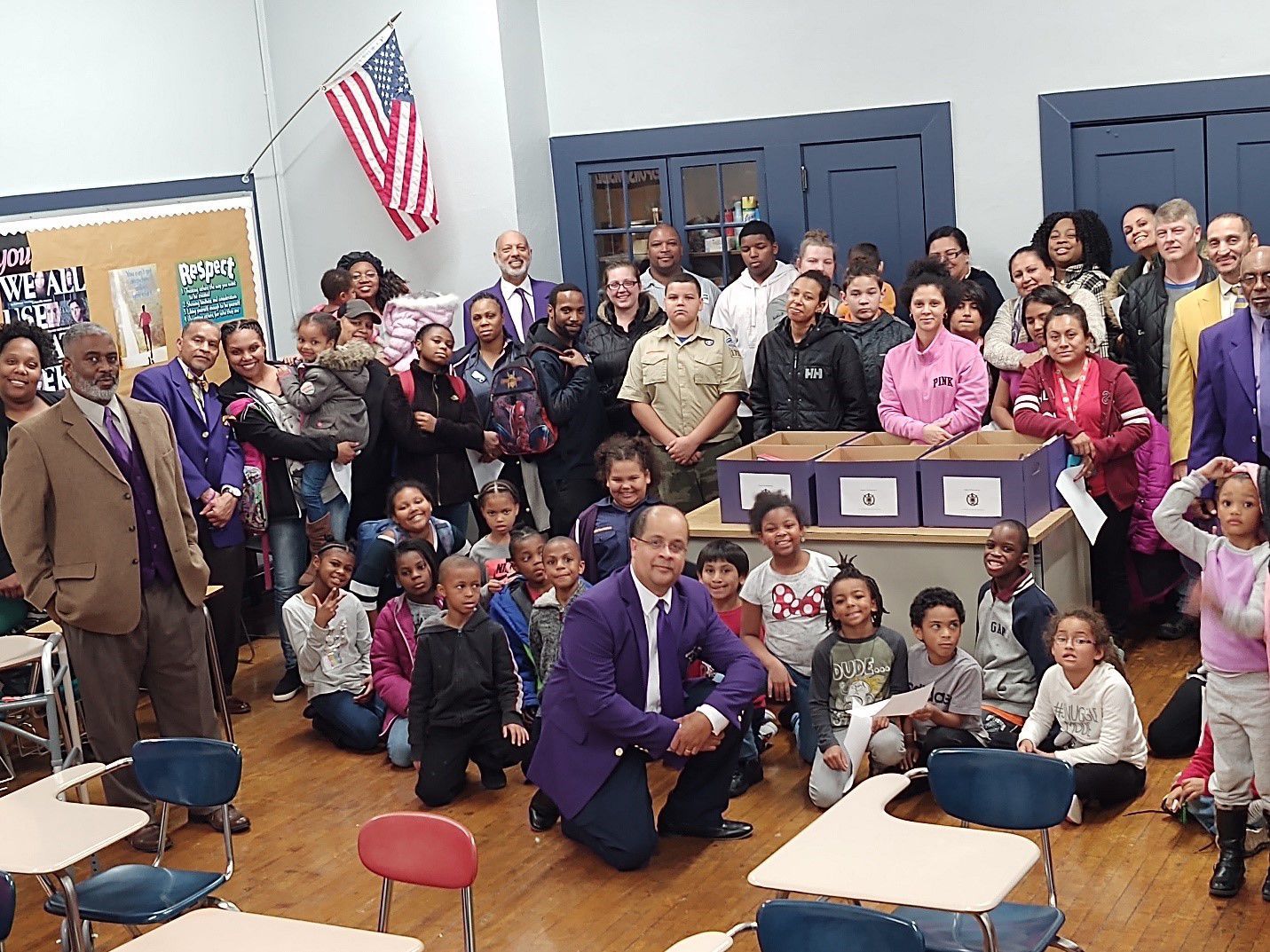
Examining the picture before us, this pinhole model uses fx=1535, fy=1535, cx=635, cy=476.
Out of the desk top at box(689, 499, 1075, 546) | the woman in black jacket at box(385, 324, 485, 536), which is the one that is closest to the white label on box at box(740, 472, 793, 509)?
the desk top at box(689, 499, 1075, 546)

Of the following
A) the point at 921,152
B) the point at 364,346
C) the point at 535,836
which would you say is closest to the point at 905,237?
the point at 921,152

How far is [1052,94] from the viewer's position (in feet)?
26.2

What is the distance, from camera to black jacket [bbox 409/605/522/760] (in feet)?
18.8

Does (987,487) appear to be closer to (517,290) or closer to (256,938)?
(517,290)

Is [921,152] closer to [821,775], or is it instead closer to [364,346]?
[364,346]

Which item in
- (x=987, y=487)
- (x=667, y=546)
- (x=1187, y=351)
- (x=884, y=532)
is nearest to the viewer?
(x=667, y=546)

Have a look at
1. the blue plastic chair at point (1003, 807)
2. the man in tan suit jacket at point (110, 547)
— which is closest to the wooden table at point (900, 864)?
the blue plastic chair at point (1003, 807)

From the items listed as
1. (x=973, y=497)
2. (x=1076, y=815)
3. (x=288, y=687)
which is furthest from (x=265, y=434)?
(x=1076, y=815)

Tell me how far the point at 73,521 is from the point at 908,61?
17.1 ft

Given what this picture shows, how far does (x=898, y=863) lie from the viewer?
3.54 m

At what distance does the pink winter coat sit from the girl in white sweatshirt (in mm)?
1659

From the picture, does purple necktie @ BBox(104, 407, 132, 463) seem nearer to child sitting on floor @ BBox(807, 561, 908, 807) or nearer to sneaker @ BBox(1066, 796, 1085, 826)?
child sitting on floor @ BBox(807, 561, 908, 807)

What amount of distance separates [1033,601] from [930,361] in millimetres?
1391

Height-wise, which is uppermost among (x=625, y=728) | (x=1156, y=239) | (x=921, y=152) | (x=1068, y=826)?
(x=921, y=152)
